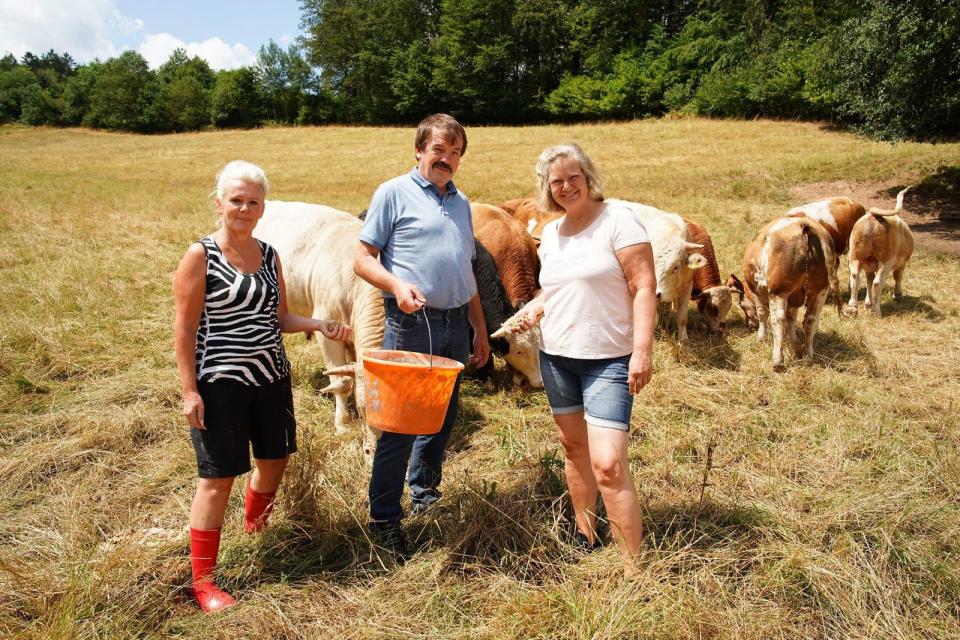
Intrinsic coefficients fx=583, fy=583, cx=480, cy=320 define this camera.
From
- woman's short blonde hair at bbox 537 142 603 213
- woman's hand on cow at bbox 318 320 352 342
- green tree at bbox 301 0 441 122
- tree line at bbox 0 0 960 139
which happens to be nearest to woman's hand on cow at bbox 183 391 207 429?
woman's hand on cow at bbox 318 320 352 342

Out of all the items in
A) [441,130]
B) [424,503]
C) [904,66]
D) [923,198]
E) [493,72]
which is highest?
[493,72]

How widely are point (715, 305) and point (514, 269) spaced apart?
2572 mm

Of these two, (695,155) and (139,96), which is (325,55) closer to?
(139,96)

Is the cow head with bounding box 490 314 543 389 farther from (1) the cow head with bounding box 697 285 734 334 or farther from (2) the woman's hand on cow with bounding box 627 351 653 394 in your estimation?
(2) the woman's hand on cow with bounding box 627 351 653 394

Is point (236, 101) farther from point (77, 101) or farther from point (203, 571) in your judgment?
point (203, 571)

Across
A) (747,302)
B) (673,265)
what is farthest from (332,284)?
(747,302)

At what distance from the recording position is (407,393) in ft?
8.73

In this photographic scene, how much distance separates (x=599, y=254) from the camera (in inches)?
105

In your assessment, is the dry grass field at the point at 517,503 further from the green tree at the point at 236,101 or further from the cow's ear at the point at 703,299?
the green tree at the point at 236,101

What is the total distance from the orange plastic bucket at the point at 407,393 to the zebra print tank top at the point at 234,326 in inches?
20.4

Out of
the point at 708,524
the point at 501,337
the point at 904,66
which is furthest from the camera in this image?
the point at 904,66

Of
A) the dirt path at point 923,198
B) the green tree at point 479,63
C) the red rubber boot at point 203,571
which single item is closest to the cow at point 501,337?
the red rubber boot at point 203,571

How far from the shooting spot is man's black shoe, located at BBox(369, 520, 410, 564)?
3086 millimetres

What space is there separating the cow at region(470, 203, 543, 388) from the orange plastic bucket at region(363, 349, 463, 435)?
9.00 feet
